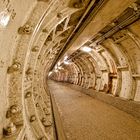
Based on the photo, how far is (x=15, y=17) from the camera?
1534 millimetres

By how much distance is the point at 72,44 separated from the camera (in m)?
7.23

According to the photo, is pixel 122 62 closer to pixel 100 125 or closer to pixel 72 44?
pixel 72 44

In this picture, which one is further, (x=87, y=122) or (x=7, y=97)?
(x=87, y=122)

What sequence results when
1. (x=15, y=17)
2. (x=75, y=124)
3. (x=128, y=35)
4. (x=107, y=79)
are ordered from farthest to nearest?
(x=107, y=79) → (x=128, y=35) → (x=75, y=124) → (x=15, y=17)

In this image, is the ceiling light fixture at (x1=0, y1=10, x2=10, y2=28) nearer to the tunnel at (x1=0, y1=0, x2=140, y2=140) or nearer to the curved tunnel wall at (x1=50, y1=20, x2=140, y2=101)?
the tunnel at (x1=0, y1=0, x2=140, y2=140)

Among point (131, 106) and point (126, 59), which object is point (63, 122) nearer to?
point (131, 106)

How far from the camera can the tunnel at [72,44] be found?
5.90ft

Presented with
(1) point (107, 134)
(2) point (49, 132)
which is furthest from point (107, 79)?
(2) point (49, 132)

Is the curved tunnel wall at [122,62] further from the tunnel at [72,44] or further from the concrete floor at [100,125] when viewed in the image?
the concrete floor at [100,125]

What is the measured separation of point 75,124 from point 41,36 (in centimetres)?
370

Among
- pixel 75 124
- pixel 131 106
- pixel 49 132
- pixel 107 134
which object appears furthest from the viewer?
pixel 131 106

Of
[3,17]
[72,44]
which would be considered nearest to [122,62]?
[72,44]

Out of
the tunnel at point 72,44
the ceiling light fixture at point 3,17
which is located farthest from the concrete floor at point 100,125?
the ceiling light fixture at point 3,17

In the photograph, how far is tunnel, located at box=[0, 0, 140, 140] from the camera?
1797mm
